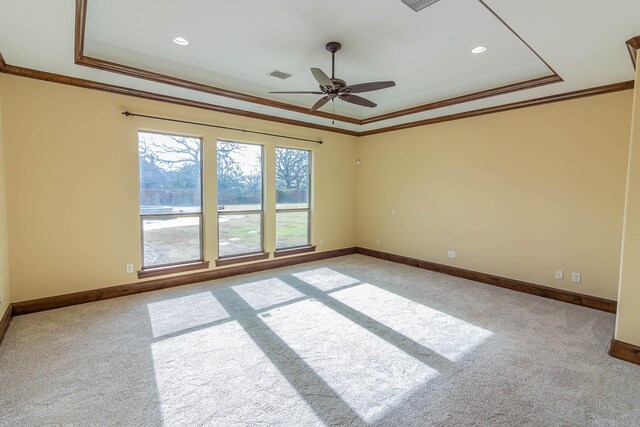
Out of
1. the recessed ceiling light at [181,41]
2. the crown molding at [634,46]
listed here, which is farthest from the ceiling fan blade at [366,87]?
the crown molding at [634,46]

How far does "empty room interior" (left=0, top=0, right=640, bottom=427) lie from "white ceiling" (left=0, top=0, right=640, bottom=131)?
0.09ft

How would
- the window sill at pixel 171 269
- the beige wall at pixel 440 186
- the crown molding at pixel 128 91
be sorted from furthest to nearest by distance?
the window sill at pixel 171 269, the beige wall at pixel 440 186, the crown molding at pixel 128 91

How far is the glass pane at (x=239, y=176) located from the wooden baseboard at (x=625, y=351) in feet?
15.5

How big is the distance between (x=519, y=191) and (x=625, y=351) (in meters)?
2.35

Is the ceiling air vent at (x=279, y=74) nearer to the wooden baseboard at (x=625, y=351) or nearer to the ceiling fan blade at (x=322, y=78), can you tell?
the ceiling fan blade at (x=322, y=78)

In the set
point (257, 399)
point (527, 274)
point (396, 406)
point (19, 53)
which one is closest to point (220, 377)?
point (257, 399)

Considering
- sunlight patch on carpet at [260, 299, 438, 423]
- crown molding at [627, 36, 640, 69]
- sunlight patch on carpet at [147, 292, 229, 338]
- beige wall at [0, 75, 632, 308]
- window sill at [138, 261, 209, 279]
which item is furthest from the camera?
window sill at [138, 261, 209, 279]

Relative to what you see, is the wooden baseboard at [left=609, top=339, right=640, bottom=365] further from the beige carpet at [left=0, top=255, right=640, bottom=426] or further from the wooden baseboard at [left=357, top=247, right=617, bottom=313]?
the wooden baseboard at [left=357, top=247, right=617, bottom=313]

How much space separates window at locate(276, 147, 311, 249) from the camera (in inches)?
224

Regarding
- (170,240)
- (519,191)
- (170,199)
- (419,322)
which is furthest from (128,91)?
(519,191)

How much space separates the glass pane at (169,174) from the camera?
14.0 feet

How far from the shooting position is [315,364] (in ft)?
8.22

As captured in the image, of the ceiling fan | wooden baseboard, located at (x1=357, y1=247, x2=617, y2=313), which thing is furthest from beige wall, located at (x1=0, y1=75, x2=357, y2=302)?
wooden baseboard, located at (x1=357, y1=247, x2=617, y2=313)

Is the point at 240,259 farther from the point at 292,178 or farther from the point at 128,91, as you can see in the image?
the point at 128,91
